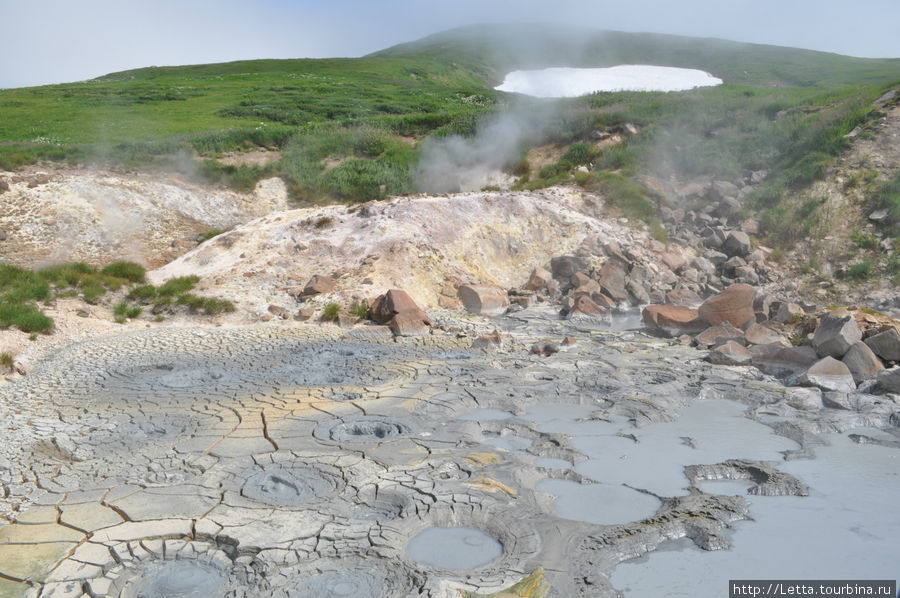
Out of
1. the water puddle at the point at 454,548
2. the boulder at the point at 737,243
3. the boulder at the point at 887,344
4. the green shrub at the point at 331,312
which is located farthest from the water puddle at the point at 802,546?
the boulder at the point at 737,243

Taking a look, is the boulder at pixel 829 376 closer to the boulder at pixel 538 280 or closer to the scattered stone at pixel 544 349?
the scattered stone at pixel 544 349

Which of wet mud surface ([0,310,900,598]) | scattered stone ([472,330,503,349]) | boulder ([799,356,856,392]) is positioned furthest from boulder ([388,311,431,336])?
boulder ([799,356,856,392])

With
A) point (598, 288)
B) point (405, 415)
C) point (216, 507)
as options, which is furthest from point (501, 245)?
point (216, 507)

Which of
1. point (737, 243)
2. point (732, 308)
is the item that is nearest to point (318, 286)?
point (732, 308)

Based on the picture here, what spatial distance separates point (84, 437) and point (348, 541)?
9.54ft

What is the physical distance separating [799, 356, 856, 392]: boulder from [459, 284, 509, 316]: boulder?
569cm

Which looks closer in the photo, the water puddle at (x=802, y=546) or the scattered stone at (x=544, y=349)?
the water puddle at (x=802, y=546)

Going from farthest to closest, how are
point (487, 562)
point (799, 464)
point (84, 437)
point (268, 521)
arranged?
point (84, 437)
point (799, 464)
point (268, 521)
point (487, 562)

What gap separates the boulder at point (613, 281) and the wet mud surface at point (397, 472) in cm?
504

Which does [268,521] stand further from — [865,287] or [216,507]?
[865,287]

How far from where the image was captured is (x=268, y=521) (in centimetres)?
360

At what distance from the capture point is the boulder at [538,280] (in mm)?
12920

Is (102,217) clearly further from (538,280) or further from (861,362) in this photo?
(861,362)

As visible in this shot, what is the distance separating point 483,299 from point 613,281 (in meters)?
2.99
